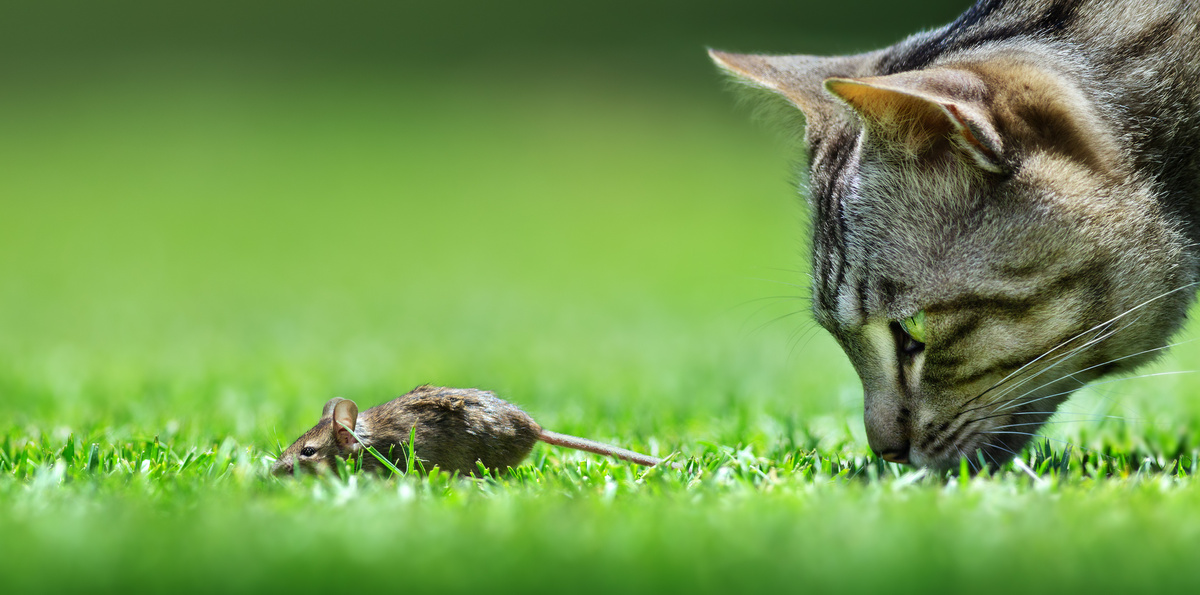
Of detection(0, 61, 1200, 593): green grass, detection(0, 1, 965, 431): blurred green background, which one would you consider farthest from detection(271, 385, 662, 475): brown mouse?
detection(0, 1, 965, 431): blurred green background

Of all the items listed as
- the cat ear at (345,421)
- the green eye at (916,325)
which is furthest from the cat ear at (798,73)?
the cat ear at (345,421)

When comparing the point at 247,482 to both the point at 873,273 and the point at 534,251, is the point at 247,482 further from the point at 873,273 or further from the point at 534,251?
the point at 534,251

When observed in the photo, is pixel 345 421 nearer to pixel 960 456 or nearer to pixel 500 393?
pixel 500 393

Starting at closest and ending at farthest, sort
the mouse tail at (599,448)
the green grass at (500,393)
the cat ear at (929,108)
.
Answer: the green grass at (500,393) → the cat ear at (929,108) → the mouse tail at (599,448)

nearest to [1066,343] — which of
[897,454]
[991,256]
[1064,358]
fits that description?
[1064,358]

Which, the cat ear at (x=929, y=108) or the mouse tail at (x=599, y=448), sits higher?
the cat ear at (x=929, y=108)

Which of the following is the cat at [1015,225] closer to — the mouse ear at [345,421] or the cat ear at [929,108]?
the cat ear at [929,108]

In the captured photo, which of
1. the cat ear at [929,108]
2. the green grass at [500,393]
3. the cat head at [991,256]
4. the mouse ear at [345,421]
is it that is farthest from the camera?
the mouse ear at [345,421]

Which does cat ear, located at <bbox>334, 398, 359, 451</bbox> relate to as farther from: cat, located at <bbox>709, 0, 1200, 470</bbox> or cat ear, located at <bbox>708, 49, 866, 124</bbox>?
cat ear, located at <bbox>708, 49, 866, 124</bbox>

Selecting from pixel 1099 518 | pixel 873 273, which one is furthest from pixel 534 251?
pixel 1099 518
